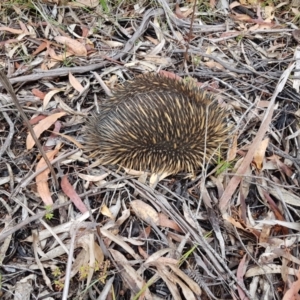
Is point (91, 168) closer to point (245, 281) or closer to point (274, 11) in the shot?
point (245, 281)

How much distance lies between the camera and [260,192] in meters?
2.20

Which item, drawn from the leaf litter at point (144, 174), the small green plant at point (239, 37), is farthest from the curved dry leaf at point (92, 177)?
the small green plant at point (239, 37)

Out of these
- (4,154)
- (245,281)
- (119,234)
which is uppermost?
(4,154)

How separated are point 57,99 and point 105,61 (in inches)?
15.3

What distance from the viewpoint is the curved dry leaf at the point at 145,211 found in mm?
2076

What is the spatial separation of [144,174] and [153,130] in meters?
0.21

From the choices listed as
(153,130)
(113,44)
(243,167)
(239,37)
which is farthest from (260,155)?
(113,44)

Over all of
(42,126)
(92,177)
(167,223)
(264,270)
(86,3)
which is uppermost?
(86,3)

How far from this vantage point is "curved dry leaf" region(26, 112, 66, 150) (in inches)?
91.8

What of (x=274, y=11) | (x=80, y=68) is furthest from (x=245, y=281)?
(x=274, y=11)

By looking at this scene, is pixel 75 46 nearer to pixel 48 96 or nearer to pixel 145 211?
pixel 48 96

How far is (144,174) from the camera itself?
2.23 m

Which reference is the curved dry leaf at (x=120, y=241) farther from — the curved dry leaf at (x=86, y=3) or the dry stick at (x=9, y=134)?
the curved dry leaf at (x=86, y=3)

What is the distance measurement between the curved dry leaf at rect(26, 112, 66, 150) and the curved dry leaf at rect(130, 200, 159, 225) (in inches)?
23.9
